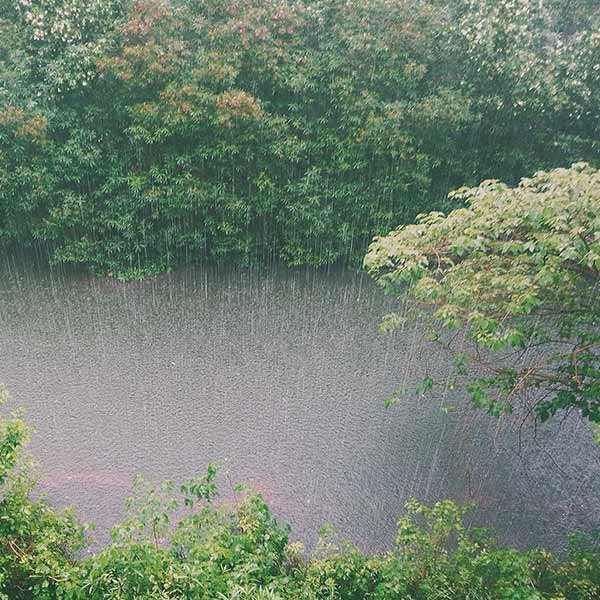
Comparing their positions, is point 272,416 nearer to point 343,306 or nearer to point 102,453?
point 102,453

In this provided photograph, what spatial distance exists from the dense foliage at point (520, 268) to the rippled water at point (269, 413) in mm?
1452

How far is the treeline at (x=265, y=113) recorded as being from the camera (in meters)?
8.57

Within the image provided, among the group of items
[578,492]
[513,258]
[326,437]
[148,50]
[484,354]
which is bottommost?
[578,492]

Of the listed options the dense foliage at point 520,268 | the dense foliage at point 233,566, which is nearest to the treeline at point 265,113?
the dense foliage at point 520,268

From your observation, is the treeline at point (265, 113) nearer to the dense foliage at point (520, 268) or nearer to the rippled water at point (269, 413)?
the rippled water at point (269, 413)

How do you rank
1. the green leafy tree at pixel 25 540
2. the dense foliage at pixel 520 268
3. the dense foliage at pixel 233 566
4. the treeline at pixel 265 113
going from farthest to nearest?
the treeline at pixel 265 113
the dense foliage at pixel 520 268
the green leafy tree at pixel 25 540
the dense foliage at pixel 233 566

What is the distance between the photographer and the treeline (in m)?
8.57

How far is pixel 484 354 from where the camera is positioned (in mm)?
7875

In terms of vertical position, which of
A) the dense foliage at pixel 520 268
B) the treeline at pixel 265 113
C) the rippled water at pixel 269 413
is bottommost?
the rippled water at pixel 269 413

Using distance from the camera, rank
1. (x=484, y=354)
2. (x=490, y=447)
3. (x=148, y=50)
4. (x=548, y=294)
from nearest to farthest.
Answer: (x=548, y=294), (x=490, y=447), (x=484, y=354), (x=148, y=50)

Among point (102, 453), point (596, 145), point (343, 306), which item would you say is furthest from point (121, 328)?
point (596, 145)

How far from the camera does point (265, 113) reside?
887 centimetres

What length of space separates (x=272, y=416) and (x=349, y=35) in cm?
575

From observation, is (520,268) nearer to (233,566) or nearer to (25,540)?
(233,566)
